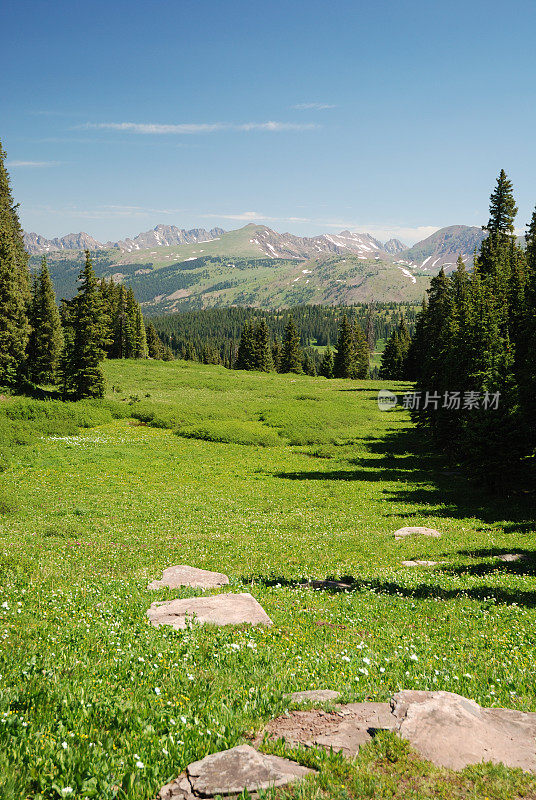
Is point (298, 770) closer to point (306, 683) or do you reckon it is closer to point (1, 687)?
point (306, 683)

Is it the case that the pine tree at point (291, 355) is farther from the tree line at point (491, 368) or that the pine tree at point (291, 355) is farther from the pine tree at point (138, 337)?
the tree line at point (491, 368)

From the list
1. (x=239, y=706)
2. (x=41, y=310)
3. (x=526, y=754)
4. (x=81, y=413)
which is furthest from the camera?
(x=41, y=310)

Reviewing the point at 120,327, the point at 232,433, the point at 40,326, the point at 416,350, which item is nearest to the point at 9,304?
the point at 40,326

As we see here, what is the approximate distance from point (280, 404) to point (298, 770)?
2436 inches

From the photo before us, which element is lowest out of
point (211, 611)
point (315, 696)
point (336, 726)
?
point (211, 611)

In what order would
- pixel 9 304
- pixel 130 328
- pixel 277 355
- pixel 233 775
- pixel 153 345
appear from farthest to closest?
pixel 153 345 < pixel 277 355 < pixel 130 328 < pixel 9 304 < pixel 233 775

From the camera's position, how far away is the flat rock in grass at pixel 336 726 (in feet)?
18.5

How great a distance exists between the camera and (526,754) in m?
5.44

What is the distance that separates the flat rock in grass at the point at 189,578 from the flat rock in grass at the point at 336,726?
24.0 feet

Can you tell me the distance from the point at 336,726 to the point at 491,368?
99.3ft

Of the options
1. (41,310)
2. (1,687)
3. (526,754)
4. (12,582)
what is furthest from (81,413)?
(526,754)

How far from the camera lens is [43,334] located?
2990 inches

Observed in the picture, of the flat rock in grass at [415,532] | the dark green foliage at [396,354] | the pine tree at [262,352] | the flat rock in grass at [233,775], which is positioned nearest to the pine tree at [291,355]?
the pine tree at [262,352]

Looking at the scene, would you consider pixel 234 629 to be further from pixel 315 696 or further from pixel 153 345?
pixel 153 345
